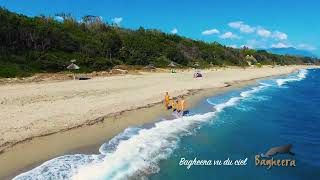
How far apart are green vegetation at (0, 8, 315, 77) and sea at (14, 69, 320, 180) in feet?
71.3

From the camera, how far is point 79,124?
18.6 meters

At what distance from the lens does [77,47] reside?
171 ft

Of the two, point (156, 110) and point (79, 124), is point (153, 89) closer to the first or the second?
point (156, 110)

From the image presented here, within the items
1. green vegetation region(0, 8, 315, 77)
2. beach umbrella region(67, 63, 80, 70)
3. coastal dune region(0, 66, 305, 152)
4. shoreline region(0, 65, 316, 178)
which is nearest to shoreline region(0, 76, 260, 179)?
shoreline region(0, 65, 316, 178)

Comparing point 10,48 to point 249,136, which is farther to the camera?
point 10,48

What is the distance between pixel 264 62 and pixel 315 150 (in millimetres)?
123151

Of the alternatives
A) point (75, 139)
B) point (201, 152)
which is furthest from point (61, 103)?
point (201, 152)

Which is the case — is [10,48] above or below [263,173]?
above

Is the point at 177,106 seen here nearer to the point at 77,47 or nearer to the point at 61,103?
the point at 61,103

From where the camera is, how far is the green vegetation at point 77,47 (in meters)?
Answer: 41.3

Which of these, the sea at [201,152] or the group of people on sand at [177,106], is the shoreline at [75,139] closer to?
the sea at [201,152]

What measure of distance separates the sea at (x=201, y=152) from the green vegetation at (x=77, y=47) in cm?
2173

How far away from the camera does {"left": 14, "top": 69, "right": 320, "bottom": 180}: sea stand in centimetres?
1274

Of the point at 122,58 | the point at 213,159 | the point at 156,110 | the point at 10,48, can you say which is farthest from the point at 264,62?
the point at 213,159
